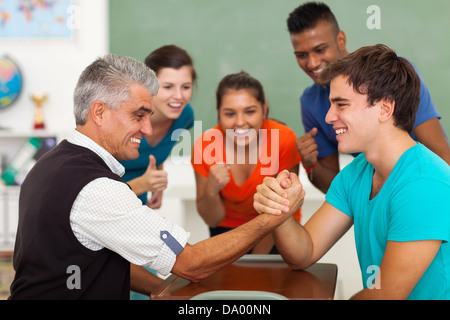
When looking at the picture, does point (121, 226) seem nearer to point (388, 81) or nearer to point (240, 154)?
point (388, 81)

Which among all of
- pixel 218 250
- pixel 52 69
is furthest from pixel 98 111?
pixel 52 69

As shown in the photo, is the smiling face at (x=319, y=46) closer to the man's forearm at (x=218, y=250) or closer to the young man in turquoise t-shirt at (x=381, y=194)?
the young man in turquoise t-shirt at (x=381, y=194)

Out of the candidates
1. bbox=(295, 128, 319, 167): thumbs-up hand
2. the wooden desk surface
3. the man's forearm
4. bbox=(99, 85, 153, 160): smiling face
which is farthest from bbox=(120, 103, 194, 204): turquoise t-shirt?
the man's forearm

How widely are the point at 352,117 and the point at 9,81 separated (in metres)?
2.91

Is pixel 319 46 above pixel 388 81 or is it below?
above

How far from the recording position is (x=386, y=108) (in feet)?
4.61

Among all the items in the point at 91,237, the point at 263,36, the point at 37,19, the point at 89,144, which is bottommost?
the point at 91,237

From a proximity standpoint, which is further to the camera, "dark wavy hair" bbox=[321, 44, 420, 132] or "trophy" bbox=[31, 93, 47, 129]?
"trophy" bbox=[31, 93, 47, 129]

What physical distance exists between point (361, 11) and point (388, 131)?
203cm

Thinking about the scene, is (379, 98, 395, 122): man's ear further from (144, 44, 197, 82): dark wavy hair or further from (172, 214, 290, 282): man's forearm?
(144, 44, 197, 82): dark wavy hair

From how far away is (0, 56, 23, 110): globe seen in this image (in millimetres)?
3607

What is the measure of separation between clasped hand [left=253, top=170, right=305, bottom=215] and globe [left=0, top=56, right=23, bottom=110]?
2.72 metres
